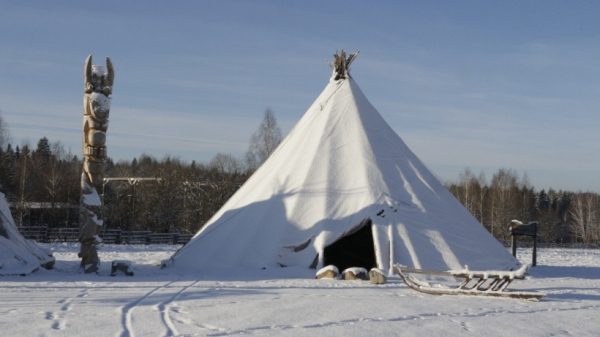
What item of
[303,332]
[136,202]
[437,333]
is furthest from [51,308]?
[136,202]

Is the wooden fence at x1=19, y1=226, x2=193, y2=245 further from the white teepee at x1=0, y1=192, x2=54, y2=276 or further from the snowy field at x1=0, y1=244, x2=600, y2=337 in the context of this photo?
the snowy field at x1=0, y1=244, x2=600, y2=337

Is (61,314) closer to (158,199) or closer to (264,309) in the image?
(264,309)

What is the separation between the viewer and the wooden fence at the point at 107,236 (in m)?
27.6

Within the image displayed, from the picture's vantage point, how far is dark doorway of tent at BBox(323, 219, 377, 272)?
56.9 feet

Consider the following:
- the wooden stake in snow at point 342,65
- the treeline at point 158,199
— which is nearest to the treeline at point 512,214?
the treeline at point 158,199

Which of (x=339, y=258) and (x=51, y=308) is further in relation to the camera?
(x=339, y=258)

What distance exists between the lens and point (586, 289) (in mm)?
13211

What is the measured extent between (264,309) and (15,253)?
271 inches

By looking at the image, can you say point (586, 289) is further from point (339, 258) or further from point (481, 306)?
point (339, 258)

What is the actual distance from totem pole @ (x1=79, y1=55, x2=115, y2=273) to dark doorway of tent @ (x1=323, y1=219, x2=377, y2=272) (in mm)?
6020

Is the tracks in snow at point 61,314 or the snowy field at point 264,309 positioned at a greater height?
the snowy field at point 264,309

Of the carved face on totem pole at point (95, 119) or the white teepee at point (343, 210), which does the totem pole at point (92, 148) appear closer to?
the carved face on totem pole at point (95, 119)

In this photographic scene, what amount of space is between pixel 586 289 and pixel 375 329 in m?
7.28

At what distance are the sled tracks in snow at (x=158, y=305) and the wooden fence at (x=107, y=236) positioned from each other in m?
16.8
